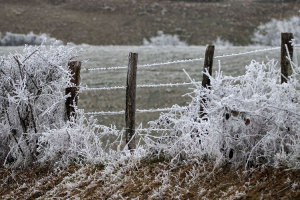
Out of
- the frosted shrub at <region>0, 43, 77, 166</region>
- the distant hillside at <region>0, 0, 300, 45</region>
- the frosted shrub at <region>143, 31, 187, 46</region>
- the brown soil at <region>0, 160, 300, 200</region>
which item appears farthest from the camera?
the distant hillside at <region>0, 0, 300, 45</region>

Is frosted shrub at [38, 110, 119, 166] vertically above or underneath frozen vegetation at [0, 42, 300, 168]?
underneath

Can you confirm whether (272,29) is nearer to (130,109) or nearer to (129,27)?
(129,27)

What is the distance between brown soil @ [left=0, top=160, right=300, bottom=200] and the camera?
11.7ft

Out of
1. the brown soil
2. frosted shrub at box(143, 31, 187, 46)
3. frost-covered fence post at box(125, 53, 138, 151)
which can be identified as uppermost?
frosted shrub at box(143, 31, 187, 46)

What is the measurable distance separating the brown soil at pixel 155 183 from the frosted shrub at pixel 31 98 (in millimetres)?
420

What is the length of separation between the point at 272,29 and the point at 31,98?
6895 inches

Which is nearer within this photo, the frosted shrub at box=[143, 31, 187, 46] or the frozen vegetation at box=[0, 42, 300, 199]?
the frozen vegetation at box=[0, 42, 300, 199]

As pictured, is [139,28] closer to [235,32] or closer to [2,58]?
[235,32]

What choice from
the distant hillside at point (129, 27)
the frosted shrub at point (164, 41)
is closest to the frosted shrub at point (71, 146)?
the frosted shrub at point (164, 41)

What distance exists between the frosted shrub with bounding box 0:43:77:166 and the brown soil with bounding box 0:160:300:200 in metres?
0.42

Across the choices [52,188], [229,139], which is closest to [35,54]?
[52,188]

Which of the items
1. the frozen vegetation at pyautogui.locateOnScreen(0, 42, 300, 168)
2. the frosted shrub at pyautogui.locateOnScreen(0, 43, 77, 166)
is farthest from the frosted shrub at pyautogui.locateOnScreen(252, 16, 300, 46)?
the frozen vegetation at pyautogui.locateOnScreen(0, 42, 300, 168)

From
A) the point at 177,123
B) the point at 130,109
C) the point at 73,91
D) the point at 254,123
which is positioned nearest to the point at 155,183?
the point at 177,123

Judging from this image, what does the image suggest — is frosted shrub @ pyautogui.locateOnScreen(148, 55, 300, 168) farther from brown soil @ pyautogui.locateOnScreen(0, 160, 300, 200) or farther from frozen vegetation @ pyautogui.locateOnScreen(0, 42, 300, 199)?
brown soil @ pyautogui.locateOnScreen(0, 160, 300, 200)
